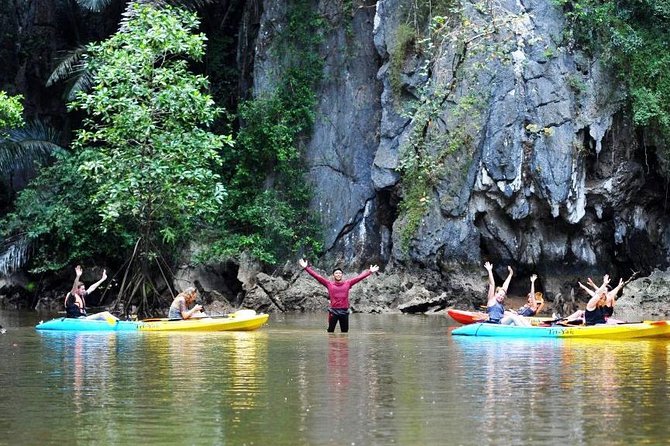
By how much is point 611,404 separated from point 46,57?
29256 millimetres

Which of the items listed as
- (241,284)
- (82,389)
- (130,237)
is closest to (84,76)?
(130,237)

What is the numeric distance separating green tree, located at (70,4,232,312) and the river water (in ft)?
25.3

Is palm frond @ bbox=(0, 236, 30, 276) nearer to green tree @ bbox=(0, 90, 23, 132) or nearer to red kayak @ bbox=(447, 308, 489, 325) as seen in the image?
green tree @ bbox=(0, 90, 23, 132)

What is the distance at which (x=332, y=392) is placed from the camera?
1236 cm

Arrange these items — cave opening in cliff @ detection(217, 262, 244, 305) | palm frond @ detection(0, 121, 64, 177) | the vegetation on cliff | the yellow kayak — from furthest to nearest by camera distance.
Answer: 1. cave opening in cliff @ detection(217, 262, 244, 305)
2. palm frond @ detection(0, 121, 64, 177)
3. the vegetation on cliff
4. the yellow kayak

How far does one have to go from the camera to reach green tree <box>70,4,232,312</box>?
1069 inches

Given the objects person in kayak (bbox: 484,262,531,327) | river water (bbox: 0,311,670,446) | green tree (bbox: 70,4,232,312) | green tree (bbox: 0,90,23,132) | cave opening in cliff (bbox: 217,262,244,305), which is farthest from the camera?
cave opening in cliff (bbox: 217,262,244,305)

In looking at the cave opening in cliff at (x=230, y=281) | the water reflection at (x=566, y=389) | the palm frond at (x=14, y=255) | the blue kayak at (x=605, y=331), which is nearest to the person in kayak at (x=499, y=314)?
the blue kayak at (x=605, y=331)

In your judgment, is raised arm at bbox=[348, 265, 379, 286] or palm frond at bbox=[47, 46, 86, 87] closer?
raised arm at bbox=[348, 265, 379, 286]

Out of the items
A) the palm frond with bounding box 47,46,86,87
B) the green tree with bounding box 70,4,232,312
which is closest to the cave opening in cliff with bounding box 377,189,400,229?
the green tree with bounding box 70,4,232,312

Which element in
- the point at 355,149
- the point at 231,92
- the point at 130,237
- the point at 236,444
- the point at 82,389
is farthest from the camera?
the point at 231,92

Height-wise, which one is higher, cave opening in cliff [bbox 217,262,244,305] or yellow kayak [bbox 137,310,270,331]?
cave opening in cliff [bbox 217,262,244,305]

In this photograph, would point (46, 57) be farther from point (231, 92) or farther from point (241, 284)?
point (241, 284)

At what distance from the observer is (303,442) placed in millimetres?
9352
